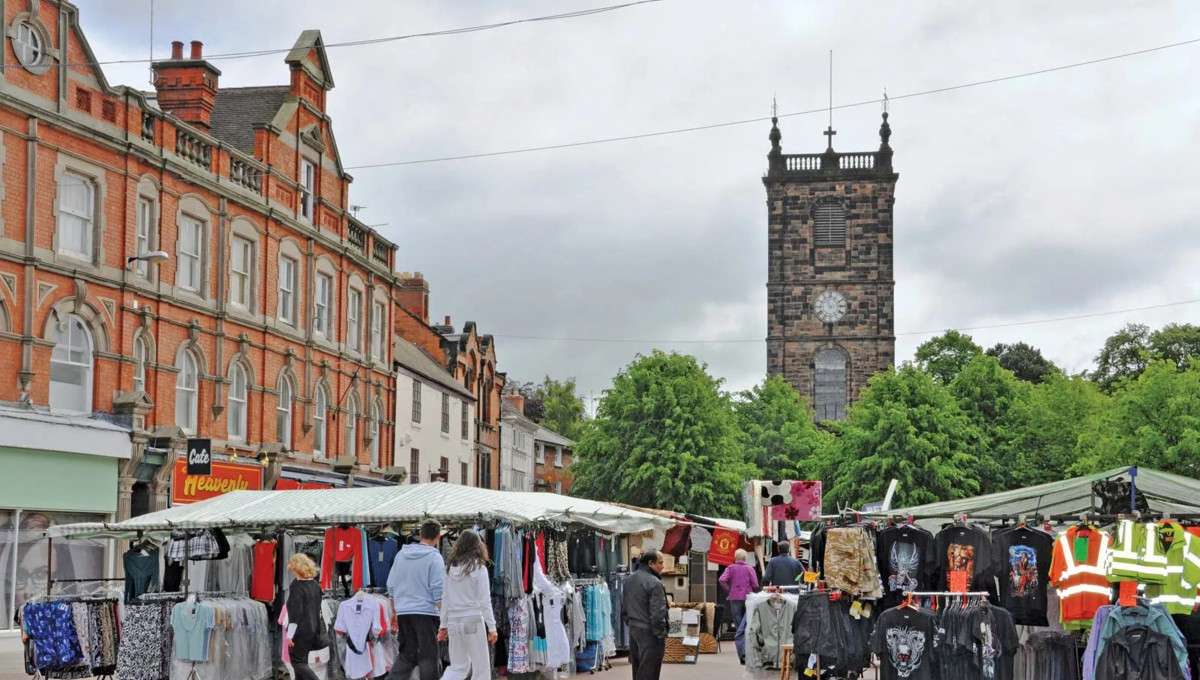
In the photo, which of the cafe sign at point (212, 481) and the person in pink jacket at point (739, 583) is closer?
the person in pink jacket at point (739, 583)

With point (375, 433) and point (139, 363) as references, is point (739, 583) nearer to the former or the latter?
point (139, 363)

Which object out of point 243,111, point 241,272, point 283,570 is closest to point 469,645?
point 283,570

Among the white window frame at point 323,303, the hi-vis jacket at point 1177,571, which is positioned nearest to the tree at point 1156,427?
the white window frame at point 323,303

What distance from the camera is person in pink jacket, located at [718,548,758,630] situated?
23.2m

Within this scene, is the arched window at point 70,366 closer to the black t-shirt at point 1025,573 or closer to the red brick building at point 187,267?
the red brick building at point 187,267

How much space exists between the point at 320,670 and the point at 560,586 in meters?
3.90

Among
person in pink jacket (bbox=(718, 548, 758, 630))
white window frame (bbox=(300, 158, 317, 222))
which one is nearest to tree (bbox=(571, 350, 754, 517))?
white window frame (bbox=(300, 158, 317, 222))

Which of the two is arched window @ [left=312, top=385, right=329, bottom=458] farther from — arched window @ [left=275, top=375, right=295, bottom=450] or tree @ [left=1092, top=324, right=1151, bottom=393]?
tree @ [left=1092, top=324, right=1151, bottom=393]

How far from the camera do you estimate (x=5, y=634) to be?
2556 centimetres

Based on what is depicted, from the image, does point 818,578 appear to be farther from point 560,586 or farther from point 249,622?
point 249,622

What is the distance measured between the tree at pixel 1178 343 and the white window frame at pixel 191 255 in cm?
5060

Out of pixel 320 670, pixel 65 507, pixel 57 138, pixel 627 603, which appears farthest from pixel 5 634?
pixel 627 603

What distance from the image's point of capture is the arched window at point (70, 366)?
1086 inches

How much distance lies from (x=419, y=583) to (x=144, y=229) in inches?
693
